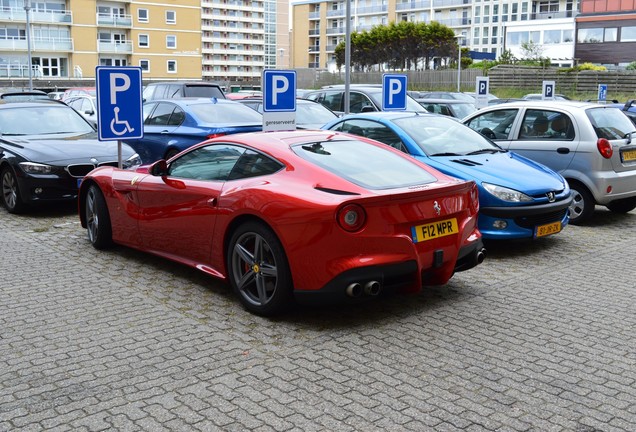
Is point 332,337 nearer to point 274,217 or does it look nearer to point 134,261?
point 274,217

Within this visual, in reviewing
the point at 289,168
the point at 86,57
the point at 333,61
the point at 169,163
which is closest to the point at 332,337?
the point at 289,168

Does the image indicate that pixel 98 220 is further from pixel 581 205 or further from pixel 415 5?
pixel 415 5

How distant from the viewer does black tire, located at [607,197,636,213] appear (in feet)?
34.1

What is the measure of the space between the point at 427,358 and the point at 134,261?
150 inches

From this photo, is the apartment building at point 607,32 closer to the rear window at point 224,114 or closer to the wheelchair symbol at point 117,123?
the rear window at point 224,114

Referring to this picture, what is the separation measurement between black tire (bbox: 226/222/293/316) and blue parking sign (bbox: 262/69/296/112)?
460cm

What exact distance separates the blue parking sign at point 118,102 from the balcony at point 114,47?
68697mm

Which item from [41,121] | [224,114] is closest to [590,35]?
[224,114]

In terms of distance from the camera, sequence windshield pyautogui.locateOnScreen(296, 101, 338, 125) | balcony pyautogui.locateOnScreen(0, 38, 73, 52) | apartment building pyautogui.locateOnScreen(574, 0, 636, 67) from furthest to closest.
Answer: balcony pyautogui.locateOnScreen(0, 38, 73, 52) < apartment building pyautogui.locateOnScreen(574, 0, 636, 67) < windshield pyautogui.locateOnScreen(296, 101, 338, 125)

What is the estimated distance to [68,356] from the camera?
4793 mm

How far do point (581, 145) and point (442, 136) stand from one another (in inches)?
84.5

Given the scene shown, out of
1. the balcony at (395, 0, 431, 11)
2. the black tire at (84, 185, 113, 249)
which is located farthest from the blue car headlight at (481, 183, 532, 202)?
the balcony at (395, 0, 431, 11)

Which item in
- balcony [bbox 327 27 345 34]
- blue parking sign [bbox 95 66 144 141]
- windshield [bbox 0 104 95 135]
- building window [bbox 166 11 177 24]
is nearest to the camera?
blue parking sign [bbox 95 66 144 141]

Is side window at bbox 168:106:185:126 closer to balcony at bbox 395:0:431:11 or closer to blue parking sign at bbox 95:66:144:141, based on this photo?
blue parking sign at bbox 95:66:144:141
